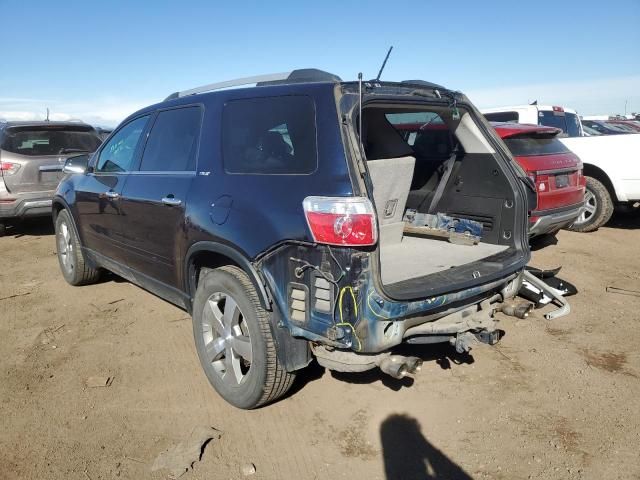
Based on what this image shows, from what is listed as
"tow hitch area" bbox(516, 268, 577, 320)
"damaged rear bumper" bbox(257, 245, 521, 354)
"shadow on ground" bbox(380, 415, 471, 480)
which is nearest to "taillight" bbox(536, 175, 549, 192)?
"tow hitch area" bbox(516, 268, 577, 320)

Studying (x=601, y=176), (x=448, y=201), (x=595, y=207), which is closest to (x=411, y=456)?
(x=448, y=201)

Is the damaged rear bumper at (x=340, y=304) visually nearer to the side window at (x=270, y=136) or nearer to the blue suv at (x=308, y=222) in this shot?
the blue suv at (x=308, y=222)

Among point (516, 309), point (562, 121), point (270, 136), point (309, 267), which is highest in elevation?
point (562, 121)

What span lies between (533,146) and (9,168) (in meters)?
7.36

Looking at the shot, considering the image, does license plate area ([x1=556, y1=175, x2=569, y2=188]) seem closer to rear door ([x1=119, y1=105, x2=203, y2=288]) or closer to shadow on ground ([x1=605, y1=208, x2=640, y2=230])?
Result: shadow on ground ([x1=605, y1=208, x2=640, y2=230])

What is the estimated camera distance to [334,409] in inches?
122

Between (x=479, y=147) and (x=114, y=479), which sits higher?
(x=479, y=147)

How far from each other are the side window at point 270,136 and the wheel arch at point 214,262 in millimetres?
475

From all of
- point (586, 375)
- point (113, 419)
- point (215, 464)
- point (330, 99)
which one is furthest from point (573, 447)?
point (113, 419)

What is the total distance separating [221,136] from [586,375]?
3.01 m

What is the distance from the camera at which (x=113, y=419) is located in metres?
3.01

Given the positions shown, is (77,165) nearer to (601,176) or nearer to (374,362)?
(374,362)

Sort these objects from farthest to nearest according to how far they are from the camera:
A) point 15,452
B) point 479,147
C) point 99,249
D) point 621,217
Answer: point 621,217, point 99,249, point 479,147, point 15,452

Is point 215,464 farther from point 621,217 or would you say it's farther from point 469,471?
point 621,217
